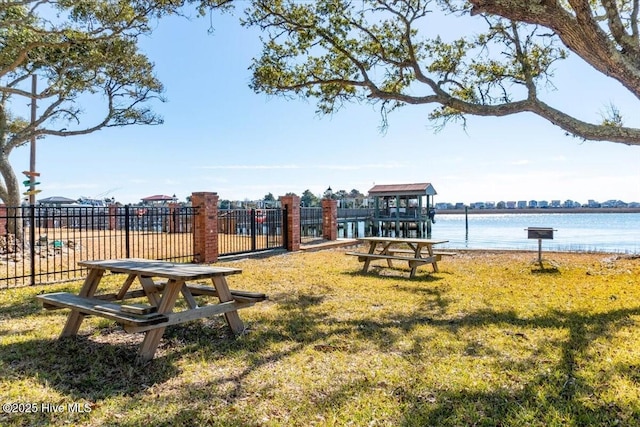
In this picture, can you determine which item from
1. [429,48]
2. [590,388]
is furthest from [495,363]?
[429,48]

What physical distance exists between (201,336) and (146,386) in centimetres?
119

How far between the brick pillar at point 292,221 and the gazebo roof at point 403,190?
67.0 ft

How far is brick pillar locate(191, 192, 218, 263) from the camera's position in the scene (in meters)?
9.95

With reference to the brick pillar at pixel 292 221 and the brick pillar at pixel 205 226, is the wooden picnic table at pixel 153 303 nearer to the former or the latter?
the brick pillar at pixel 205 226

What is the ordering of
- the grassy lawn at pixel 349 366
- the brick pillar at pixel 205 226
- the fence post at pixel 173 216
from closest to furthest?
1. the grassy lawn at pixel 349 366
2. the fence post at pixel 173 216
3. the brick pillar at pixel 205 226

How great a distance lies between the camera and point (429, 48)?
10250mm

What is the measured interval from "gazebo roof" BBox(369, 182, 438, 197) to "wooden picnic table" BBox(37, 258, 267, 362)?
28911 millimetres

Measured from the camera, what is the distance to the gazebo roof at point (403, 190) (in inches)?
1253

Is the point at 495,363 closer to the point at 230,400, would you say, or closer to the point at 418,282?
the point at 230,400

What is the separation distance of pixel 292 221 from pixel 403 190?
21.2 meters

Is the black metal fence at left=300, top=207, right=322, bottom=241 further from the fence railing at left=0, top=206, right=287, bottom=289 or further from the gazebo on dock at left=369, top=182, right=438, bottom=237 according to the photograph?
the gazebo on dock at left=369, top=182, right=438, bottom=237

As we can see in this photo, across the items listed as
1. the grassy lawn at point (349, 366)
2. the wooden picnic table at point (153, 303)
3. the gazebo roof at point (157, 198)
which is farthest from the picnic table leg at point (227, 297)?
the gazebo roof at point (157, 198)

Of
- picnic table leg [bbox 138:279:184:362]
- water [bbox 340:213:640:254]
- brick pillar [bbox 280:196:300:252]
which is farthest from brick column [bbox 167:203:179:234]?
water [bbox 340:213:640:254]

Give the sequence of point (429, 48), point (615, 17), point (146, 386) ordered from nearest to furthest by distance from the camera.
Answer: point (146, 386) → point (615, 17) → point (429, 48)
